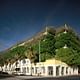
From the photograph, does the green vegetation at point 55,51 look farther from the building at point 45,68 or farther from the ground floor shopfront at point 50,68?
the ground floor shopfront at point 50,68

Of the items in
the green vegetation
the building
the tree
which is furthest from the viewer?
the green vegetation

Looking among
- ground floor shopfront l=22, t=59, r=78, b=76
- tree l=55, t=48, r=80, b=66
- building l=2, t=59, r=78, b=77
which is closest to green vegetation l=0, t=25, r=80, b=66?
tree l=55, t=48, r=80, b=66

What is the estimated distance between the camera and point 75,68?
65625mm

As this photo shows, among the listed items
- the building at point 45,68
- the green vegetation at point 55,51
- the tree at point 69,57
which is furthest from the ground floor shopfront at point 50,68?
the green vegetation at point 55,51

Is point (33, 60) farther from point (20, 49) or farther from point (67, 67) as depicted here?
point (20, 49)

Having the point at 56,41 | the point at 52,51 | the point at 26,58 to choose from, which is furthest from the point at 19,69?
the point at 56,41

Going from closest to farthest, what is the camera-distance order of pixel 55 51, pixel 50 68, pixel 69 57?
1. pixel 50 68
2. pixel 69 57
3. pixel 55 51

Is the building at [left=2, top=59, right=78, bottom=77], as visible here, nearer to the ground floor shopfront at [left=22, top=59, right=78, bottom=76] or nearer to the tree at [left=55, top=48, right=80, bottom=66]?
the ground floor shopfront at [left=22, top=59, right=78, bottom=76]

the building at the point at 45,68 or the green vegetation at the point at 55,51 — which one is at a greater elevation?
the green vegetation at the point at 55,51

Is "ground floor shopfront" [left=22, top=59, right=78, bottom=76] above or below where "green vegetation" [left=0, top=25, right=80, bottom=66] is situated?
below

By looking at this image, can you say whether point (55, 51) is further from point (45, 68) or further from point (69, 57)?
point (45, 68)

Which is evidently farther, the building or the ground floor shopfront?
the building

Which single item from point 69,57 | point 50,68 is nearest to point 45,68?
point 50,68

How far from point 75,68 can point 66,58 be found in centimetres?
464
